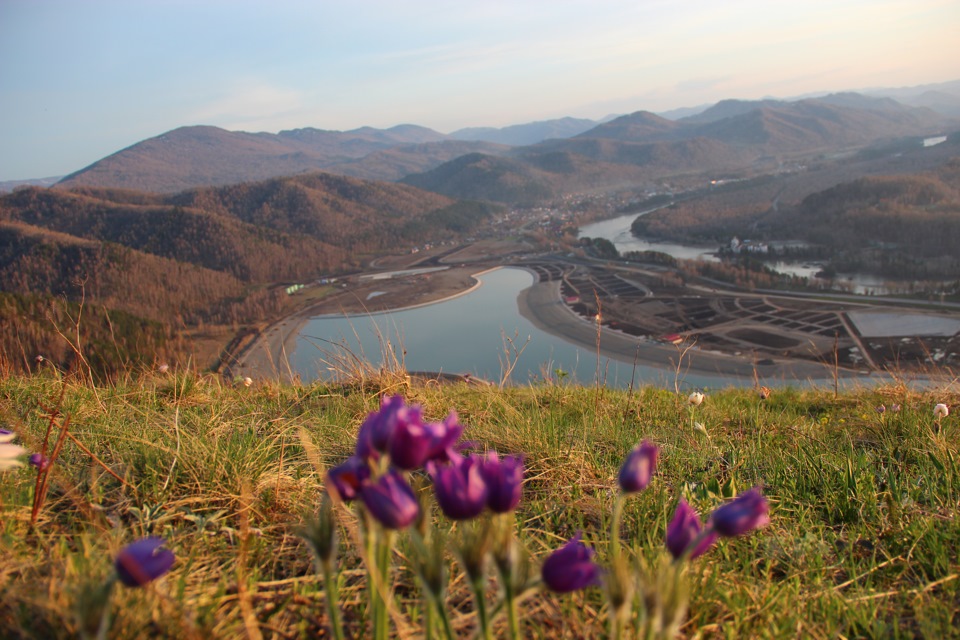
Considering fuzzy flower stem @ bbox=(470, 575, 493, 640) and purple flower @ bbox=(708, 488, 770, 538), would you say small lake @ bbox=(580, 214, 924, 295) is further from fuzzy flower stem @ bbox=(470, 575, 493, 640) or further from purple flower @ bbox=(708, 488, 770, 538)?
fuzzy flower stem @ bbox=(470, 575, 493, 640)

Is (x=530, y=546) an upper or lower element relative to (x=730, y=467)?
upper

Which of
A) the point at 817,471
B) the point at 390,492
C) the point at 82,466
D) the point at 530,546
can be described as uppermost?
the point at 390,492

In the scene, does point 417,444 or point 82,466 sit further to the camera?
point 82,466

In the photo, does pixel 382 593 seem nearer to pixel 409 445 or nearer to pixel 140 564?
pixel 409 445

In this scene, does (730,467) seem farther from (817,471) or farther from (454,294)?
(454,294)

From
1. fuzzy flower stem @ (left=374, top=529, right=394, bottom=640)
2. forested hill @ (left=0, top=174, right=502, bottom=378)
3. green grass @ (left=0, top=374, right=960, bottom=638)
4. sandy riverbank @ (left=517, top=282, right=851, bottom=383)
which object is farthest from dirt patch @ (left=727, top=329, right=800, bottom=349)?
fuzzy flower stem @ (left=374, top=529, right=394, bottom=640)

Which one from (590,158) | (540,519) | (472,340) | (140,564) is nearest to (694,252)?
(472,340)

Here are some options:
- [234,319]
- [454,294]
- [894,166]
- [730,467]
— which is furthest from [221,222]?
[894,166]
